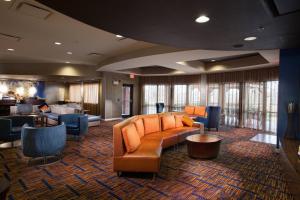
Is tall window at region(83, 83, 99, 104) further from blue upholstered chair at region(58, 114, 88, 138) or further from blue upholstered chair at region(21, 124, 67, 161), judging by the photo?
blue upholstered chair at region(21, 124, 67, 161)

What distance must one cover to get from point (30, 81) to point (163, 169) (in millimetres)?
13700

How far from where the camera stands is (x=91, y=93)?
36.1 ft

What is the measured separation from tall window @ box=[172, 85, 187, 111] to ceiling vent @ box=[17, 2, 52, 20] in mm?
8104

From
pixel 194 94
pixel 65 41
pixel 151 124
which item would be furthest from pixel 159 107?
pixel 65 41

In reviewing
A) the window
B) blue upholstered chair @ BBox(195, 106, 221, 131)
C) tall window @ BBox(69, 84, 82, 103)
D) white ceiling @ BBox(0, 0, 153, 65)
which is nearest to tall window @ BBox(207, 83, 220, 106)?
blue upholstered chair @ BBox(195, 106, 221, 131)

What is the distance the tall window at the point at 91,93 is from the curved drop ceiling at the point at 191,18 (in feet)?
25.4

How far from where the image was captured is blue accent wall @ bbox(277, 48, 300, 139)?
4441mm

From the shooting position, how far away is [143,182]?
3.06 meters

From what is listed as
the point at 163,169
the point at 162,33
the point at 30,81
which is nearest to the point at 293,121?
the point at 163,169

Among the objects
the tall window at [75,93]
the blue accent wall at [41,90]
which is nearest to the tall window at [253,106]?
the tall window at [75,93]

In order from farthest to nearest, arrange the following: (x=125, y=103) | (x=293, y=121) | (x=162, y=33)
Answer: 1. (x=125, y=103)
2. (x=293, y=121)
3. (x=162, y=33)

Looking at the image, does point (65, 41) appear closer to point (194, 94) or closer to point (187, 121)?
point (187, 121)

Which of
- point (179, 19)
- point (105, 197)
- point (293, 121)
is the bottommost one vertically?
point (105, 197)

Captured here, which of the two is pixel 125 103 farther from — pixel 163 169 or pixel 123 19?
pixel 123 19
